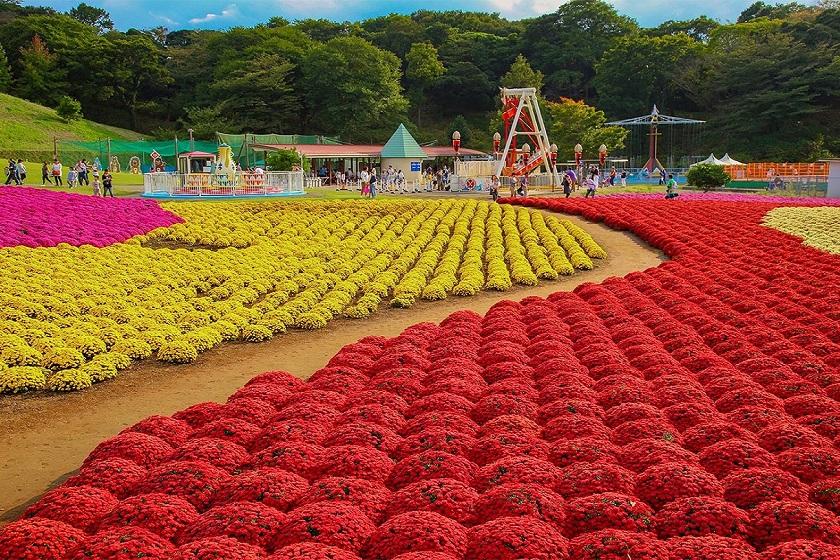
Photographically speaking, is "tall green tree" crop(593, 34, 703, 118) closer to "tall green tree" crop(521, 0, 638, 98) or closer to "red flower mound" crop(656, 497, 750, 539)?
"tall green tree" crop(521, 0, 638, 98)

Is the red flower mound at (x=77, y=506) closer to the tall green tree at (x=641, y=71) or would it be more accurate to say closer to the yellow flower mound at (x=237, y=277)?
the yellow flower mound at (x=237, y=277)

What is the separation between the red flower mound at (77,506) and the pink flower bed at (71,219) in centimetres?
1342

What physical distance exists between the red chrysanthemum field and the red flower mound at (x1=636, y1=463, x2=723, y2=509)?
0.01 meters

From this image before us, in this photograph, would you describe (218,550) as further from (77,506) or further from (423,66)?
(423,66)

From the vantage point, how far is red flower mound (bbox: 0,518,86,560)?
14.0 ft

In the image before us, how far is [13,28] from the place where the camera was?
73.6m

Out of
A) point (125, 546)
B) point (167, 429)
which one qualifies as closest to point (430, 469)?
point (125, 546)

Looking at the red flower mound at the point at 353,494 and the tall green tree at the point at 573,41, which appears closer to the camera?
the red flower mound at the point at 353,494

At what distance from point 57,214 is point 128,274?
739cm

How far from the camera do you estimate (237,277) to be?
14.5 meters

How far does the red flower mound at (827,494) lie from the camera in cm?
467

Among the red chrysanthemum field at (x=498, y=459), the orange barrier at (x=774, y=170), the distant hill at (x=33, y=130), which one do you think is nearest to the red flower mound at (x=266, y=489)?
the red chrysanthemum field at (x=498, y=459)

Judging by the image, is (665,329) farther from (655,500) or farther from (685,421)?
(655,500)

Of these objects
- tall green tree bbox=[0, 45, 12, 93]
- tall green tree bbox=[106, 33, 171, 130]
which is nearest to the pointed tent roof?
tall green tree bbox=[106, 33, 171, 130]
